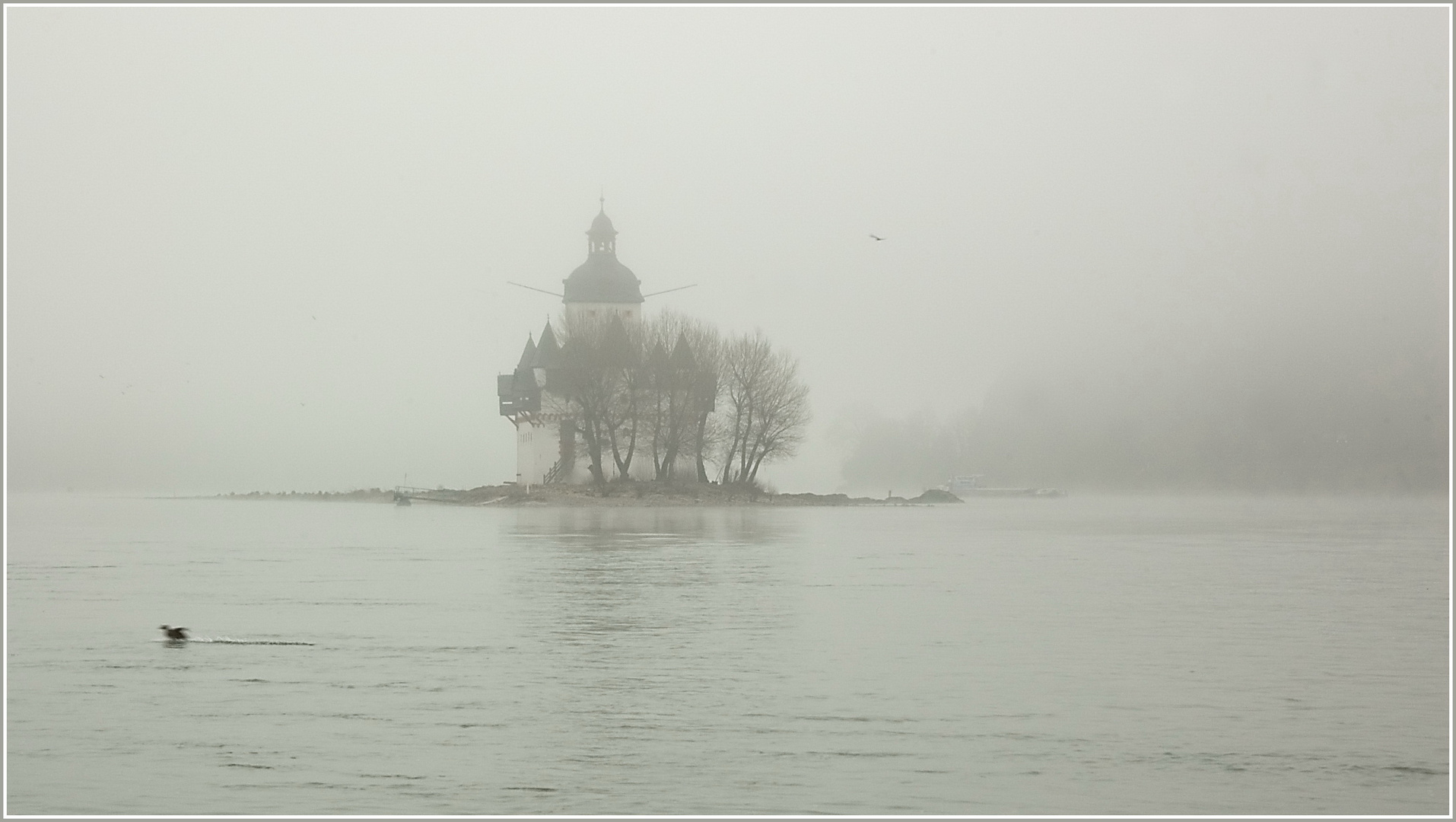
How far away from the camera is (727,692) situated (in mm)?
11594

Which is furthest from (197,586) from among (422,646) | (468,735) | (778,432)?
(778,432)

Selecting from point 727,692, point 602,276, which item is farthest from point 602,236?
point 727,692

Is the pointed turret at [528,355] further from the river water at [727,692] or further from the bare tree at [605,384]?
the river water at [727,692]

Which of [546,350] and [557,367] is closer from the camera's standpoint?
[557,367]

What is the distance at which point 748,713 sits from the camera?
10664 mm

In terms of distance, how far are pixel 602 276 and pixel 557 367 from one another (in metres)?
14.5

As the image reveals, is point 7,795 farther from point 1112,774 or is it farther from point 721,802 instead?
point 1112,774

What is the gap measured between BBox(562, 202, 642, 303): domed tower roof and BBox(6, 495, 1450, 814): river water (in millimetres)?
64633

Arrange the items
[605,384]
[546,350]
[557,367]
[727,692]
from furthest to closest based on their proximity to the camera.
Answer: [546,350] < [557,367] < [605,384] < [727,692]

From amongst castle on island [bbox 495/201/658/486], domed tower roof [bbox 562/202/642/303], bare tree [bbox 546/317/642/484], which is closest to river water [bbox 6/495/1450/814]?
bare tree [bbox 546/317/642/484]

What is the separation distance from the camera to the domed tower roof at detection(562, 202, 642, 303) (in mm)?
89500

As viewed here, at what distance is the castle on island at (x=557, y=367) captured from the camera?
79.8 metres

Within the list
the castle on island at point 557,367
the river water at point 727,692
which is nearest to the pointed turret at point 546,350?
the castle on island at point 557,367

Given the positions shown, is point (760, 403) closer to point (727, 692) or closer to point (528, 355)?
point (528, 355)
